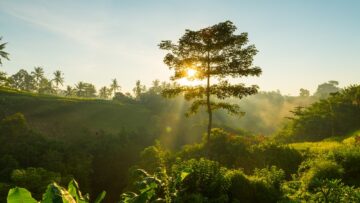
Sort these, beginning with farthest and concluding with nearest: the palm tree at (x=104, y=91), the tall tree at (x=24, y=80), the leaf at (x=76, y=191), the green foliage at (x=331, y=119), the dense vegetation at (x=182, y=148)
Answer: the palm tree at (x=104, y=91)
the tall tree at (x=24, y=80)
the green foliage at (x=331, y=119)
the dense vegetation at (x=182, y=148)
the leaf at (x=76, y=191)

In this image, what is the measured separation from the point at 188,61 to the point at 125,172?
23.8 meters

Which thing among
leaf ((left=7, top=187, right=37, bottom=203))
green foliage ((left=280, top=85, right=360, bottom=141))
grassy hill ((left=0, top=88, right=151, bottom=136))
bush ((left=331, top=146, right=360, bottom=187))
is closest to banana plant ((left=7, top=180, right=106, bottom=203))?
Answer: leaf ((left=7, top=187, right=37, bottom=203))

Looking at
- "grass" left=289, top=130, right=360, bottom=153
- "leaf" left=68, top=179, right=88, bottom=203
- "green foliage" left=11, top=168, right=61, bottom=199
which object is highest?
"leaf" left=68, top=179, right=88, bottom=203

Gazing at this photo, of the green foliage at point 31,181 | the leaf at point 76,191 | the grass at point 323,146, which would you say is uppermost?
the leaf at point 76,191

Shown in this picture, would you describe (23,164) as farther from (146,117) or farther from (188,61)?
(146,117)

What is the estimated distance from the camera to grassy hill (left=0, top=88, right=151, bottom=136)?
59.3m

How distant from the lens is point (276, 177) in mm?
14594

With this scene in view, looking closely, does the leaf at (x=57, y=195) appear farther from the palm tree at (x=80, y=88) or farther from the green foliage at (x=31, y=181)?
the palm tree at (x=80, y=88)

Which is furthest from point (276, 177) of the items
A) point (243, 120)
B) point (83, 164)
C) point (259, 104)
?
point (259, 104)

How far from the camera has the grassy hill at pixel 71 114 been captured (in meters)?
59.3

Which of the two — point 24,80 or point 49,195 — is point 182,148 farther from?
point 24,80

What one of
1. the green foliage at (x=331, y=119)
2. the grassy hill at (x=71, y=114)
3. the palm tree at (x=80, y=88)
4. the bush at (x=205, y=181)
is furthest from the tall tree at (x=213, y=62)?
the palm tree at (x=80, y=88)

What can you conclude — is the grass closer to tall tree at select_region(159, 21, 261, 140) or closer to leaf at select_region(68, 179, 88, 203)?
tall tree at select_region(159, 21, 261, 140)

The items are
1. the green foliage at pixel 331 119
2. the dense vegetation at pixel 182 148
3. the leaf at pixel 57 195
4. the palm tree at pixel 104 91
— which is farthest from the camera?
the palm tree at pixel 104 91
